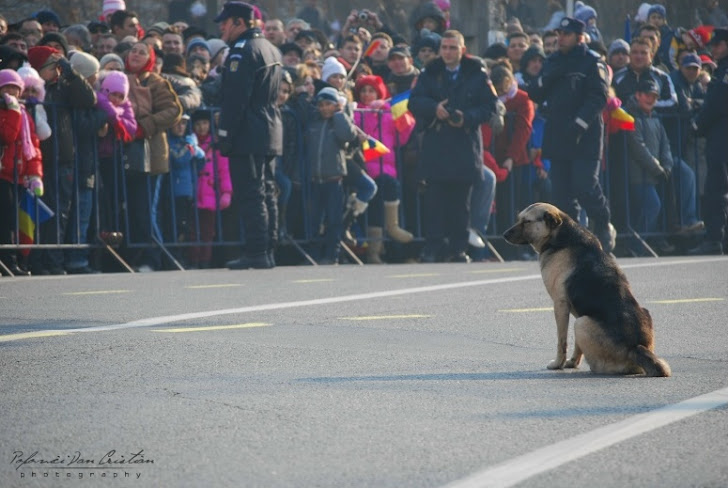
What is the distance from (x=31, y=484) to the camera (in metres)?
5.32

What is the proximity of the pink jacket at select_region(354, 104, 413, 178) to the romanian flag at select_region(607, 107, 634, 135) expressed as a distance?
9.95 feet

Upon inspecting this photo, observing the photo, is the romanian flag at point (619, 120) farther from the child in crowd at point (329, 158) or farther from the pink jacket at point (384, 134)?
the child in crowd at point (329, 158)

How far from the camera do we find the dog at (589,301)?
820 centimetres

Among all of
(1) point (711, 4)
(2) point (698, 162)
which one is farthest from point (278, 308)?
(1) point (711, 4)

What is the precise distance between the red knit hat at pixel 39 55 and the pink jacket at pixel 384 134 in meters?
4.21

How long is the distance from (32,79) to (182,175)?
2.30 meters

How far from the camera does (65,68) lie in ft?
50.1

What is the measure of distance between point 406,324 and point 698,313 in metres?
2.53

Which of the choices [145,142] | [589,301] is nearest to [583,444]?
[589,301]

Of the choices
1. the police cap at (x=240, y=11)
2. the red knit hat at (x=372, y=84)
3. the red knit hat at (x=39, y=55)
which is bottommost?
the red knit hat at (x=372, y=84)

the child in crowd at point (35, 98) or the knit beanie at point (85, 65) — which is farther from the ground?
the knit beanie at point (85, 65)

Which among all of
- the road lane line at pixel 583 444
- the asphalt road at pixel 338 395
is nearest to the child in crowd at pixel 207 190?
the asphalt road at pixel 338 395

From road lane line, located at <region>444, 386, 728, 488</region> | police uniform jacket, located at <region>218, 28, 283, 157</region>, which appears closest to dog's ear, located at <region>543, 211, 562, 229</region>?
road lane line, located at <region>444, 386, 728, 488</region>

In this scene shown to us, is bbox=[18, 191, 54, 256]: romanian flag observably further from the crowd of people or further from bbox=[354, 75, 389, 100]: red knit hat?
bbox=[354, 75, 389, 100]: red knit hat
